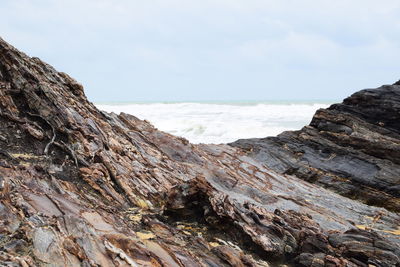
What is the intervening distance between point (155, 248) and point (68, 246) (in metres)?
1.74

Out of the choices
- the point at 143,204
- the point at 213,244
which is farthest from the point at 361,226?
the point at 143,204

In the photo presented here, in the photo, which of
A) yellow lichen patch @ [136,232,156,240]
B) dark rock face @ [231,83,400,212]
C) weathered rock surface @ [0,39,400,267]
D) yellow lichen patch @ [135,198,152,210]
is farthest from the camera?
dark rock face @ [231,83,400,212]

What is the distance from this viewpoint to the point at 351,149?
1867 cm

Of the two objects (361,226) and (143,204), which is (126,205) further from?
(361,226)

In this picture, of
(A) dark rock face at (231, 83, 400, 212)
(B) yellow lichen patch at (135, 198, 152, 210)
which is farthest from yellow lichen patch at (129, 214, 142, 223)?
(A) dark rock face at (231, 83, 400, 212)

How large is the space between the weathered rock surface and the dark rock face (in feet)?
8.64

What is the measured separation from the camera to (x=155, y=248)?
7.20 meters

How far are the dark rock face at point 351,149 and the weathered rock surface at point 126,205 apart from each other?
2.63m

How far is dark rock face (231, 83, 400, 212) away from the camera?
55.0 feet

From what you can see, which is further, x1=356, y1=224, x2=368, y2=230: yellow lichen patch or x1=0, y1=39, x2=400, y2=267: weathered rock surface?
x1=356, y1=224, x2=368, y2=230: yellow lichen patch

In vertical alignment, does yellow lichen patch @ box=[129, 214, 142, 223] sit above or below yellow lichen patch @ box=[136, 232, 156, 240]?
above

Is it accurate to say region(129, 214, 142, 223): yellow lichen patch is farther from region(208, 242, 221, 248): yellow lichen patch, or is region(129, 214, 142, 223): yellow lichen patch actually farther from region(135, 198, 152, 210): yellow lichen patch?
region(208, 242, 221, 248): yellow lichen patch


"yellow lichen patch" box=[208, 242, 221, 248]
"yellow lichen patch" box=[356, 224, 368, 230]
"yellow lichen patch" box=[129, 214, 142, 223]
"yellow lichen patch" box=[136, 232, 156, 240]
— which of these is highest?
"yellow lichen patch" box=[129, 214, 142, 223]

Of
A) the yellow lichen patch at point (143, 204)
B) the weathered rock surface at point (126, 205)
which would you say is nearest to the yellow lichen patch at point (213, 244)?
the weathered rock surface at point (126, 205)
